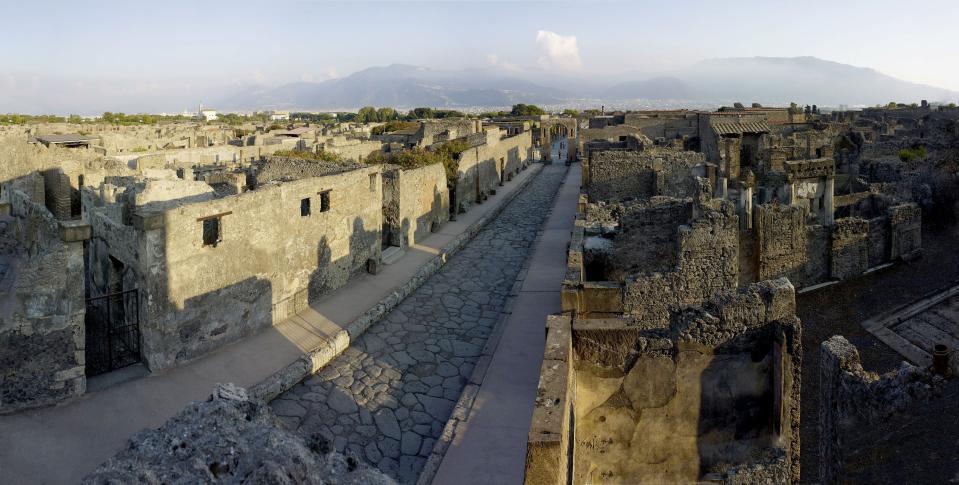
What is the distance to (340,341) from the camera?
11188 millimetres

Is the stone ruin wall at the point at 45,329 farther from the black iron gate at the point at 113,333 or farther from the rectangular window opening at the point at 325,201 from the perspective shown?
the rectangular window opening at the point at 325,201

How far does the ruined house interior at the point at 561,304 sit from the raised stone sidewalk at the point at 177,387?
0.14 metres

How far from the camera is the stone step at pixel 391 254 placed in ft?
55.6

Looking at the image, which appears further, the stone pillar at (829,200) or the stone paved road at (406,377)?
the stone pillar at (829,200)

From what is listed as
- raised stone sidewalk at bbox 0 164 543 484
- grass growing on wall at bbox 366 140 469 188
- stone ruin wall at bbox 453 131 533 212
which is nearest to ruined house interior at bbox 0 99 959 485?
raised stone sidewalk at bbox 0 164 543 484

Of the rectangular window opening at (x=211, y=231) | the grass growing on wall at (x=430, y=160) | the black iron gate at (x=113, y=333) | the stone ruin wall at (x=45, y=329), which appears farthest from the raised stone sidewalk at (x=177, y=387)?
the grass growing on wall at (x=430, y=160)

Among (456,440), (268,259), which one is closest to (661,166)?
(268,259)

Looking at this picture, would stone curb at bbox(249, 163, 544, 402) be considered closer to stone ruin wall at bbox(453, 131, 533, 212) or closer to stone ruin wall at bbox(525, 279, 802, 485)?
stone ruin wall at bbox(525, 279, 802, 485)

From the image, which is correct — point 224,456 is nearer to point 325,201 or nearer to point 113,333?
point 113,333

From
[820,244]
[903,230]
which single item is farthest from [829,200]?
[820,244]

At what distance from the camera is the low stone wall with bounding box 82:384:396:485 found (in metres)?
2.59

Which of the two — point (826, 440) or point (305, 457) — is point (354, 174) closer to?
point (826, 440)

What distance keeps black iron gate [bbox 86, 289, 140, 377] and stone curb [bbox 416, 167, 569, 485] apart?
16.6 feet

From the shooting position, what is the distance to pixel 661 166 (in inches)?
676
